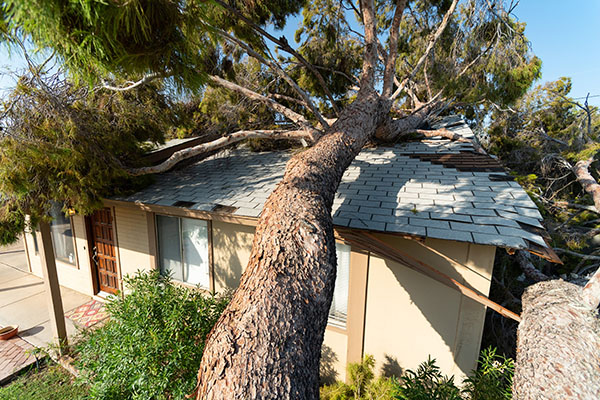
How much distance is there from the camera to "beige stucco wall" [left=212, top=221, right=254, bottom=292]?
4.93 m

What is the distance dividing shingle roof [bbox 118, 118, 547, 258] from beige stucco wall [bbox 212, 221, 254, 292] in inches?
26.6

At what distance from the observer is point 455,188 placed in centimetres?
418

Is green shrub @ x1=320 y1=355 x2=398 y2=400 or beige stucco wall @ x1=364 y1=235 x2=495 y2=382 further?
green shrub @ x1=320 y1=355 x2=398 y2=400

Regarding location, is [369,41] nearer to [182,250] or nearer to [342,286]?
[342,286]

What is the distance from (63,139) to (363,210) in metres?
5.07

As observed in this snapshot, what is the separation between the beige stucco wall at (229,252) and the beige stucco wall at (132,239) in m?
1.94

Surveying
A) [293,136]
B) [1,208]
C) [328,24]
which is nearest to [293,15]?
[328,24]

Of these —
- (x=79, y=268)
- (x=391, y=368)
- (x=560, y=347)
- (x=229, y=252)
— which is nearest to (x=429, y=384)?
(x=391, y=368)

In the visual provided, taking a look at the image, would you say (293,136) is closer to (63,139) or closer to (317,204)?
(317,204)

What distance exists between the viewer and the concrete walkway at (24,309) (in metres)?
5.16

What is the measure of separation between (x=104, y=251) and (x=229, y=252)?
4369 mm

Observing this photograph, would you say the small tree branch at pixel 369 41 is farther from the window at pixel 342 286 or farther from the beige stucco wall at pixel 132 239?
the beige stucco wall at pixel 132 239

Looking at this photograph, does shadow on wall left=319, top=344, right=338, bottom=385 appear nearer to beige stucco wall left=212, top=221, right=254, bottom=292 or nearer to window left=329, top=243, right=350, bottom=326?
window left=329, top=243, right=350, bottom=326

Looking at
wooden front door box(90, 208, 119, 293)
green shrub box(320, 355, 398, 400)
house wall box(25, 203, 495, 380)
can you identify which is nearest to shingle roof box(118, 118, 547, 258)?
house wall box(25, 203, 495, 380)
